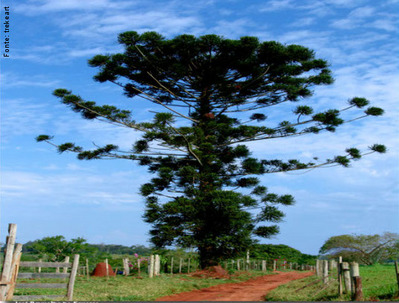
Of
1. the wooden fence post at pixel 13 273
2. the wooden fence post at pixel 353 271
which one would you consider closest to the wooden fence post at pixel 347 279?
the wooden fence post at pixel 353 271

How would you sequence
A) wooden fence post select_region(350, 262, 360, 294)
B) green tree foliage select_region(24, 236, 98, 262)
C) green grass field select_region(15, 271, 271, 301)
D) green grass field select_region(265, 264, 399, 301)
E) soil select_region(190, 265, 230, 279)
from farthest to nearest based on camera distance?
green tree foliage select_region(24, 236, 98, 262) < soil select_region(190, 265, 230, 279) < green grass field select_region(15, 271, 271, 301) < wooden fence post select_region(350, 262, 360, 294) < green grass field select_region(265, 264, 399, 301)

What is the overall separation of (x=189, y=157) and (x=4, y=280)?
9.47 meters

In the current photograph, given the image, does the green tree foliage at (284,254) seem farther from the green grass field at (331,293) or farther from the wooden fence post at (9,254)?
the wooden fence post at (9,254)

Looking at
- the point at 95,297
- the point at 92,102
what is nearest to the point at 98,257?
the point at 92,102

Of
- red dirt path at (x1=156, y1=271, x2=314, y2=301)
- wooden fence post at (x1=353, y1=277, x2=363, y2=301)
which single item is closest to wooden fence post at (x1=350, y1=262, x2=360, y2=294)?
wooden fence post at (x1=353, y1=277, x2=363, y2=301)

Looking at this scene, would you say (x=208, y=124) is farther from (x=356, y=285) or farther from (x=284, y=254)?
(x=284, y=254)

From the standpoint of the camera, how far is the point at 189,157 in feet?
56.0

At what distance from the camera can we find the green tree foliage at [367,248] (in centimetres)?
2375

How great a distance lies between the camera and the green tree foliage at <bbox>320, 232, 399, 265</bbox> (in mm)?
23750

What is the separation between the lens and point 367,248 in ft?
79.0

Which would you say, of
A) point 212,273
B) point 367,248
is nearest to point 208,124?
point 212,273

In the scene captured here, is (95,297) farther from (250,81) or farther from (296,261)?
(296,261)

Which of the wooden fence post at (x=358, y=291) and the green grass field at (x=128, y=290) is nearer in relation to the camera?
the wooden fence post at (x=358, y=291)

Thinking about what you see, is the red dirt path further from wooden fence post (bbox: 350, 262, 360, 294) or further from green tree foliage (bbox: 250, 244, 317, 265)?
green tree foliage (bbox: 250, 244, 317, 265)
